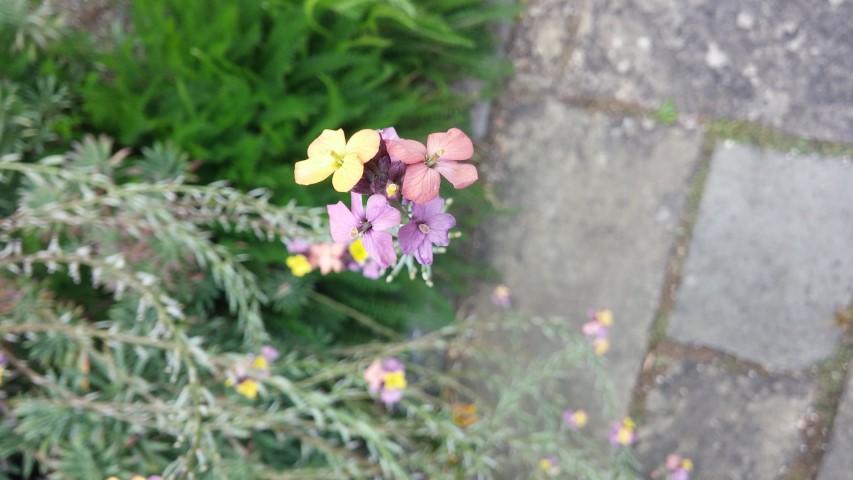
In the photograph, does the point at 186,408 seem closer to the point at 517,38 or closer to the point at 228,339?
the point at 228,339

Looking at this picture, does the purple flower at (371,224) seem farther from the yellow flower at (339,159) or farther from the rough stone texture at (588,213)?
the rough stone texture at (588,213)

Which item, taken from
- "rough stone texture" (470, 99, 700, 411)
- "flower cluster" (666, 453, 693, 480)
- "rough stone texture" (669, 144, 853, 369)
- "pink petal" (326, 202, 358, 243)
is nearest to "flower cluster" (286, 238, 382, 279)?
"pink petal" (326, 202, 358, 243)

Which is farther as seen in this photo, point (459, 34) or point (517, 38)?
point (517, 38)

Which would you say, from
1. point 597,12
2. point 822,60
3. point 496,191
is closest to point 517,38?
point 597,12

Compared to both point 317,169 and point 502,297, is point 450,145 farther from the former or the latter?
point 502,297

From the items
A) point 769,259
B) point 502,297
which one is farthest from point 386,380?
point 769,259

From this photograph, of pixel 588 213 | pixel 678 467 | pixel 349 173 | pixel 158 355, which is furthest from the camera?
pixel 588 213

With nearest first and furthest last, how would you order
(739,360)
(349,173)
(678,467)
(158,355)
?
(349,173)
(158,355)
(678,467)
(739,360)
